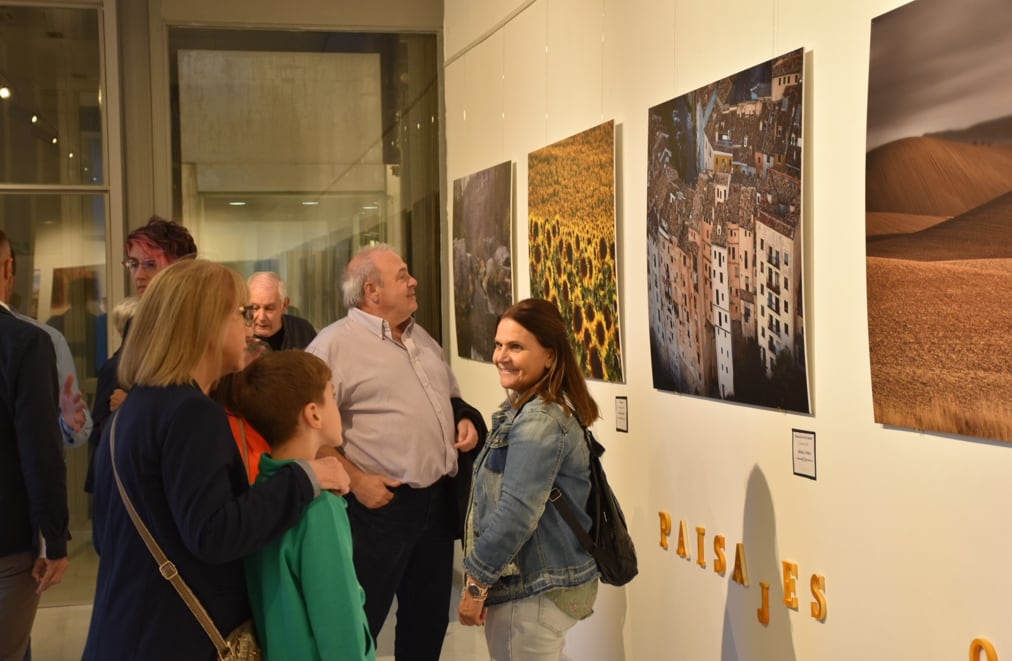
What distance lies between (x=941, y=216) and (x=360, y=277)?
2.32 meters

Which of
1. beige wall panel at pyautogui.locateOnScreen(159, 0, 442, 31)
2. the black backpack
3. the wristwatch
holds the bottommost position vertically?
the wristwatch

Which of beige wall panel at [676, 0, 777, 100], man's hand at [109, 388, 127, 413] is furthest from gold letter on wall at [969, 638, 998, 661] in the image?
man's hand at [109, 388, 127, 413]

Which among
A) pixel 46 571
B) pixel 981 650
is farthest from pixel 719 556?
pixel 46 571

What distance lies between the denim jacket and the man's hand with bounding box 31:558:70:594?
4.50ft

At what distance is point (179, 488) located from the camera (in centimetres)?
230

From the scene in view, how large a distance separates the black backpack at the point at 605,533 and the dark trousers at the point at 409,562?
969mm

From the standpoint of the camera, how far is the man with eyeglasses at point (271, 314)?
17.0 ft

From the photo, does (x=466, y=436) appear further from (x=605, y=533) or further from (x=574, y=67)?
(x=574, y=67)

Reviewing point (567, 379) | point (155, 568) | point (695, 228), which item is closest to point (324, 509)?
point (155, 568)

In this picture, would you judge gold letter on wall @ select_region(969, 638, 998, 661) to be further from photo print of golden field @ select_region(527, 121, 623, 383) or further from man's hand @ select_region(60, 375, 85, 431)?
man's hand @ select_region(60, 375, 85, 431)

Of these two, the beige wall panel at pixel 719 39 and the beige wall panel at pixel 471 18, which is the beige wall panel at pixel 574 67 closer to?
the beige wall panel at pixel 471 18

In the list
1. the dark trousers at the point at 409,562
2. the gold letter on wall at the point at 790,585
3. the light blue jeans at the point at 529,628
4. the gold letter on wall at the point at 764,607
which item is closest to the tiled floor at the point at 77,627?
the dark trousers at the point at 409,562

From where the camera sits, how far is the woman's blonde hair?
2371mm

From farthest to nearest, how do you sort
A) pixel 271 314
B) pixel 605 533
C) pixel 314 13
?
pixel 314 13 < pixel 271 314 < pixel 605 533
